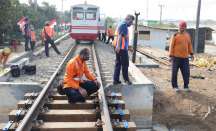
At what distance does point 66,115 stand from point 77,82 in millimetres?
705

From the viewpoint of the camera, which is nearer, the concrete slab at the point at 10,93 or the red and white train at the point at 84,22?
the concrete slab at the point at 10,93

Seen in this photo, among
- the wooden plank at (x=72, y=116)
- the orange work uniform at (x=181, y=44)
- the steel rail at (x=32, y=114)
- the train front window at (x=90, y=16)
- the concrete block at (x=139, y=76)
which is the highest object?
the train front window at (x=90, y=16)

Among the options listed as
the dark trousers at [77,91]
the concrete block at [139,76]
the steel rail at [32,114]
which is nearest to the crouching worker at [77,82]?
the dark trousers at [77,91]

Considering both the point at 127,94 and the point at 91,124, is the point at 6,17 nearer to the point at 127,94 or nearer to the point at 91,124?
the point at 127,94

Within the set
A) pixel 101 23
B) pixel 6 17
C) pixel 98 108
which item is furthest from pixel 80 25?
pixel 98 108

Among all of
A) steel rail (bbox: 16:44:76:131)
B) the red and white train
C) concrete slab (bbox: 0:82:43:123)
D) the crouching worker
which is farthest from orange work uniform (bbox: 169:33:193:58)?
the red and white train

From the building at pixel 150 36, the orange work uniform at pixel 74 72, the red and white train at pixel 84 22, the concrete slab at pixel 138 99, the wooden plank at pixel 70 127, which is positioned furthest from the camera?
the building at pixel 150 36

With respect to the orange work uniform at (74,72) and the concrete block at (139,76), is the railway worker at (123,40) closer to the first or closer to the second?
the concrete block at (139,76)

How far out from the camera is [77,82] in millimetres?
4480

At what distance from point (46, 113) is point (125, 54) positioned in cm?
242

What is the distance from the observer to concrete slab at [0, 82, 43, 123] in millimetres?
5289

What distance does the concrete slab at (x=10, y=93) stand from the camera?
5.29m

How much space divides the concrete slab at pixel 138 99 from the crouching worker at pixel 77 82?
3.71 feet

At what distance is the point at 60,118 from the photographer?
4.13 metres
